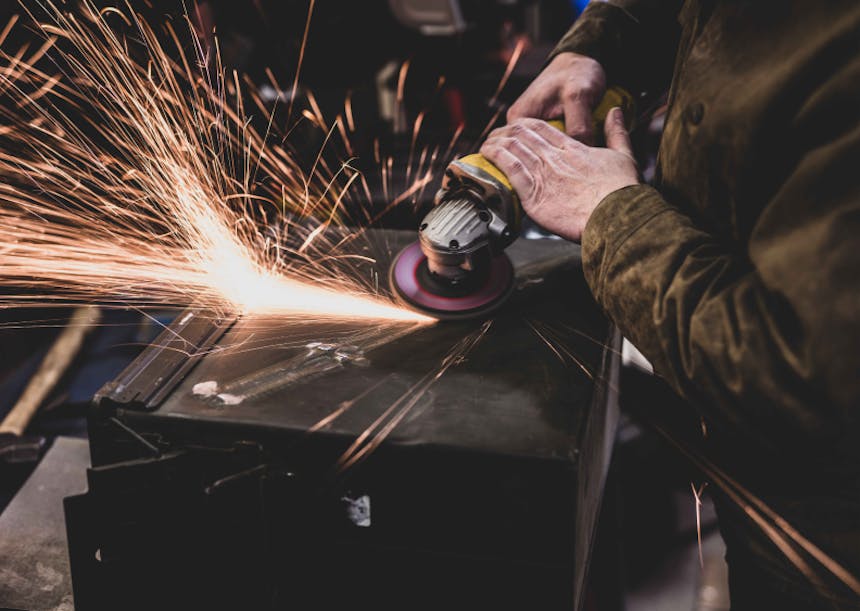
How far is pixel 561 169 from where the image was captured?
1179 mm

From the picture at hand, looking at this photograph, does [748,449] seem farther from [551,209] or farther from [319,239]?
[319,239]

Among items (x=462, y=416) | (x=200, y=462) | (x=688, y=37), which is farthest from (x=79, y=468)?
(x=688, y=37)

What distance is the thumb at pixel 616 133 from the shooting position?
1262mm

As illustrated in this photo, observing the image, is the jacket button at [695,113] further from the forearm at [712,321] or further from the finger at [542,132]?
the finger at [542,132]

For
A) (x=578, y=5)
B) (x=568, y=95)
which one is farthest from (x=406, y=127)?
(x=568, y=95)

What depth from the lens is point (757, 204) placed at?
880mm

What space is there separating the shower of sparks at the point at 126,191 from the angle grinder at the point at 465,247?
16cm

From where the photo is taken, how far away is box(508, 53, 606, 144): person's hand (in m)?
1.33

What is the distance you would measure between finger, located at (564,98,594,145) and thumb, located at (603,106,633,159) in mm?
34

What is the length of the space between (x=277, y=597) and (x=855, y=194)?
0.98 meters

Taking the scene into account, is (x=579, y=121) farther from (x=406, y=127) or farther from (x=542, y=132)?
(x=406, y=127)

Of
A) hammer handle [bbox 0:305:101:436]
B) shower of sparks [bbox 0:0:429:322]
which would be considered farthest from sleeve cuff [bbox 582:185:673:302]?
hammer handle [bbox 0:305:101:436]

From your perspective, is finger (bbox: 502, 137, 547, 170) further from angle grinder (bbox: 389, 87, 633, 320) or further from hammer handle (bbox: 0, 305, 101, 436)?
hammer handle (bbox: 0, 305, 101, 436)

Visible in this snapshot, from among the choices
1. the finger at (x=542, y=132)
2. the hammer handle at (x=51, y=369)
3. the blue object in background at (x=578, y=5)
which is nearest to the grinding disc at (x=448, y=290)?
the finger at (x=542, y=132)
